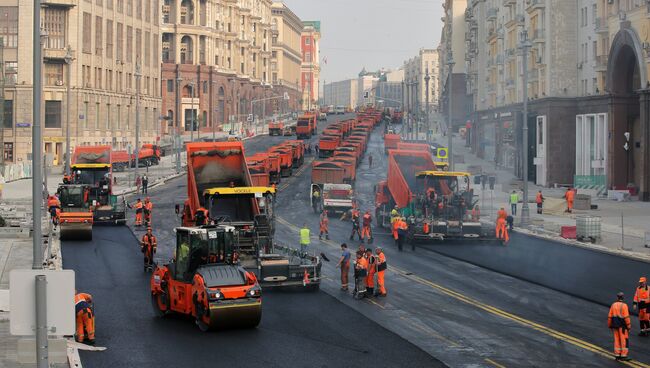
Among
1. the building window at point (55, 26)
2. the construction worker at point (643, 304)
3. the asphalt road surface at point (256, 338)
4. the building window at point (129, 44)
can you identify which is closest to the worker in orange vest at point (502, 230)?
the asphalt road surface at point (256, 338)

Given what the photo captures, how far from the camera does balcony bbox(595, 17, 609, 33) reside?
6857 centimetres

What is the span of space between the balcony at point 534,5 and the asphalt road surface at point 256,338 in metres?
56.3

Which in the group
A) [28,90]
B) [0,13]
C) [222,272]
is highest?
[0,13]

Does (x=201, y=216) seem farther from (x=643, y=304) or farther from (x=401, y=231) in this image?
(x=643, y=304)

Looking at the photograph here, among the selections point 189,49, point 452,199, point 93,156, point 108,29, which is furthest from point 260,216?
point 189,49

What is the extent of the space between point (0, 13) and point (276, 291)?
3002 inches

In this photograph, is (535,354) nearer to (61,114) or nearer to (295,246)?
(295,246)

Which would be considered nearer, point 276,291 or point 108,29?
point 276,291

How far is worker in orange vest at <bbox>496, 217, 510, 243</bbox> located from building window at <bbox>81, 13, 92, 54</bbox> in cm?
7155

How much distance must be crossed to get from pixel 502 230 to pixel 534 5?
44017 mm

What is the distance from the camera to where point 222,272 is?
864 inches

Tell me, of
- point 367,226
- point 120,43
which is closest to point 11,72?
point 120,43

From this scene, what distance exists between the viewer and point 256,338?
848 inches

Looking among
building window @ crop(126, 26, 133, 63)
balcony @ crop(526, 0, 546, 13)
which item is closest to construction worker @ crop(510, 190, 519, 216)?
balcony @ crop(526, 0, 546, 13)
